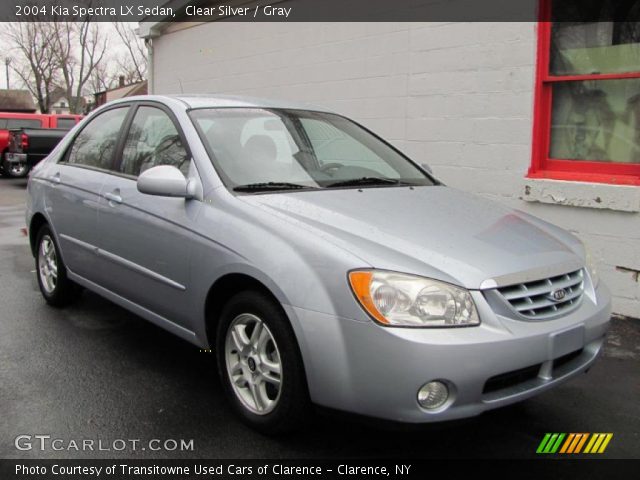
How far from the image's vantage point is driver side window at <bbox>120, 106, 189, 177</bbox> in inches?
145

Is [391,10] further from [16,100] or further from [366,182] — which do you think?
[16,100]

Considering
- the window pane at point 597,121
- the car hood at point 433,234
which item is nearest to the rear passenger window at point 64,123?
the window pane at point 597,121

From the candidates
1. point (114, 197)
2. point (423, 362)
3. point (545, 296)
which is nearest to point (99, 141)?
point (114, 197)

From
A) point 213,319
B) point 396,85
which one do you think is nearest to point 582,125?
point 396,85

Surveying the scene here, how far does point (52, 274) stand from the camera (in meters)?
5.05

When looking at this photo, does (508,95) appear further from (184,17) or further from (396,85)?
(184,17)

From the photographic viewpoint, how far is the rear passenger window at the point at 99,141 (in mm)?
4367

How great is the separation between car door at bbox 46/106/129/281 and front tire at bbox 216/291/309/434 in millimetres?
1565

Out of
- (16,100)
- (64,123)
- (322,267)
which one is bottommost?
(322,267)

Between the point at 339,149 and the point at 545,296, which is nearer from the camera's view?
the point at 545,296

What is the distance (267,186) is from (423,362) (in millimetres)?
1382

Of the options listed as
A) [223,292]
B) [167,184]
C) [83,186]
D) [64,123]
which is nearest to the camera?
[223,292]
